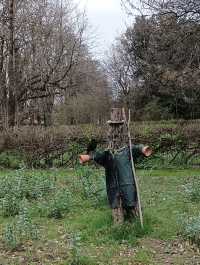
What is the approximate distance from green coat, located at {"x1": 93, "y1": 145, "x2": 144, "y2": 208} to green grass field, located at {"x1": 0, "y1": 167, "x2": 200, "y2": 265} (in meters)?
0.41

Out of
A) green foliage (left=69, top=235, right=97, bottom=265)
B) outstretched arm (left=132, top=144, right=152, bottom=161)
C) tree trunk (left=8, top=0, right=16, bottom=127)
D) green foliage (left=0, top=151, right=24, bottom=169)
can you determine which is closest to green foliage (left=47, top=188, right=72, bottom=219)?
outstretched arm (left=132, top=144, right=152, bottom=161)

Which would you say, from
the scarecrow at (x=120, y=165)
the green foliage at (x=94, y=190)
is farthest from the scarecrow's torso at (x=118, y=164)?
the green foliage at (x=94, y=190)

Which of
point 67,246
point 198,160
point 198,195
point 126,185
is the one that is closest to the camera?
point 67,246

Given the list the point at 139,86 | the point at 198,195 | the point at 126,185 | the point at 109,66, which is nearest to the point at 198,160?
the point at 198,195

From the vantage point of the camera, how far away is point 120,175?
8.54m

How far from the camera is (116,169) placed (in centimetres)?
856

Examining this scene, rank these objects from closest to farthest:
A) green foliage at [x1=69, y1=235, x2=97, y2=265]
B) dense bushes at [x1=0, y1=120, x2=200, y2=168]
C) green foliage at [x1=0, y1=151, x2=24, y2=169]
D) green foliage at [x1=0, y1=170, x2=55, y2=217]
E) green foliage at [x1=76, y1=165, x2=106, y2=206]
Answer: green foliage at [x1=69, y1=235, x2=97, y2=265]
green foliage at [x1=0, y1=170, x2=55, y2=217]
green foliage at [x1=76, y1=165, x2=106, y2=206]
dense bushes at [x1=0, y1=120, x2=200, y2=168]
green foliage at [x1=0, y1=151, x2=24, y2=169]

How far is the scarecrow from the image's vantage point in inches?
335

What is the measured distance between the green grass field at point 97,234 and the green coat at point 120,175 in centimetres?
41

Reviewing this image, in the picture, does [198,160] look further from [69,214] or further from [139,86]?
[139,86]

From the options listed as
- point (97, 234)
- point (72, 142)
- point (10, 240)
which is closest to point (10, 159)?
point (72, 142)

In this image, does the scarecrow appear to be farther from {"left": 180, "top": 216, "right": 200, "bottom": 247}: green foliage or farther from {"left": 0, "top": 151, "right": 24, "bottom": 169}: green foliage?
{"left": 0, "top": 151, "right": 24, "bottom": 169}: green foliage

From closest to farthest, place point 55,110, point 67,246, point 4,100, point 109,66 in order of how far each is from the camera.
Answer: point 67,246
point 4,100
point 55,110
point 109,66

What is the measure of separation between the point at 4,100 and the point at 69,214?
18731 mm
